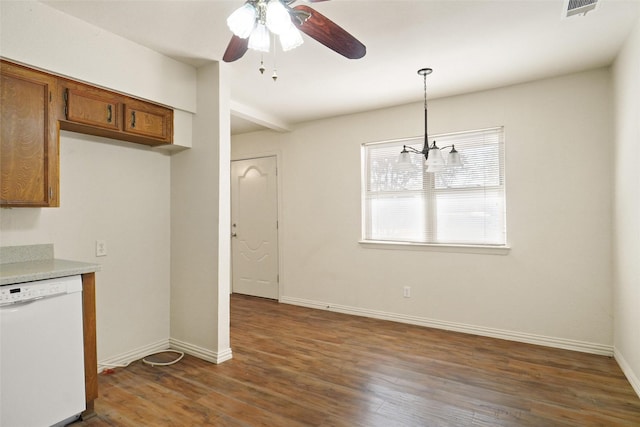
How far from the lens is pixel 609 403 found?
7.51 feet

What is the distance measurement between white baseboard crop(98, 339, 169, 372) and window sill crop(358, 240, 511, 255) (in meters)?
2.39

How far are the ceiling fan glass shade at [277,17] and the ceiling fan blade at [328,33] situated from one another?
0.09 m

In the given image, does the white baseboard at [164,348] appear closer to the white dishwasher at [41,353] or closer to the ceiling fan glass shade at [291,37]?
the white dishwasher at [41,353]

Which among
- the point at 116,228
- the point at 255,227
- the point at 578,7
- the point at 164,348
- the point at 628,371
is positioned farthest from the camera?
the point at 255,227

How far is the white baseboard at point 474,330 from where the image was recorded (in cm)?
312

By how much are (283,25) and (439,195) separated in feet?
9.38

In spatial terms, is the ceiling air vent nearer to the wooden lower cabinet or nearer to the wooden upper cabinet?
the wooden upper cabinet

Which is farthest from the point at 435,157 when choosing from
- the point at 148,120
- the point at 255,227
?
the point at 255,227

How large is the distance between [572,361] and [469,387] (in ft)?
3.67

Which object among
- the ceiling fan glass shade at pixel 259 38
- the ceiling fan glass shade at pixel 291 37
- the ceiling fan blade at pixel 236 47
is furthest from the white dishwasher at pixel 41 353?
the ceiling fan glass shade at pixel 291 37

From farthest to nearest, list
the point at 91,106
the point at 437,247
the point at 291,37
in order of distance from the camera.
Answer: the point at 437,247, the point at 91,106, the point at 291,37

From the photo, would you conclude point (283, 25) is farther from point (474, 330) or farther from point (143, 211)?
point (474, 330)

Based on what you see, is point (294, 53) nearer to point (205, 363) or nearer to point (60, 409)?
point (205, 363)

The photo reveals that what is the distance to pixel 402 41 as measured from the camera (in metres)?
2.57
